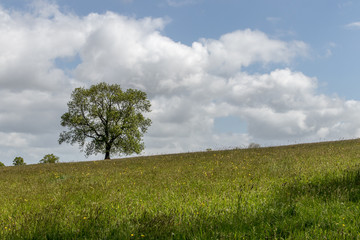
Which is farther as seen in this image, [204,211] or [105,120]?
[105,120]

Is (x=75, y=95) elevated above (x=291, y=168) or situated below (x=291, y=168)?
above

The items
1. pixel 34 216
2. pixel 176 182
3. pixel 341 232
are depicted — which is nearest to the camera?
pixel 341 232

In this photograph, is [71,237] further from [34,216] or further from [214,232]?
[214,232]

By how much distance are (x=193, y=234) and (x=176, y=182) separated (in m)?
4.67

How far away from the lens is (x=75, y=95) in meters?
38.2

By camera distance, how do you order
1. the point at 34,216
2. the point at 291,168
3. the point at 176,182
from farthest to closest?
the point at 291,168 → the point at 176,182 → the point at 34,216

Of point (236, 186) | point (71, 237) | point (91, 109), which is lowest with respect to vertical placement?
point (71, 237)

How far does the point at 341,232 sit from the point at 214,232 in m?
1.96

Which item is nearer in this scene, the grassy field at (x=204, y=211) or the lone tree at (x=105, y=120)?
the grassy field at (x=204, y=211)

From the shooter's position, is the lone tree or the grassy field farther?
the lone tree

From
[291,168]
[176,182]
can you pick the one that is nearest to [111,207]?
[176,182]

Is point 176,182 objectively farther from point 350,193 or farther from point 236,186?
point 350,193

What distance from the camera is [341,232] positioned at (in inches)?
183

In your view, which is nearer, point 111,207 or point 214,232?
point 214,232
